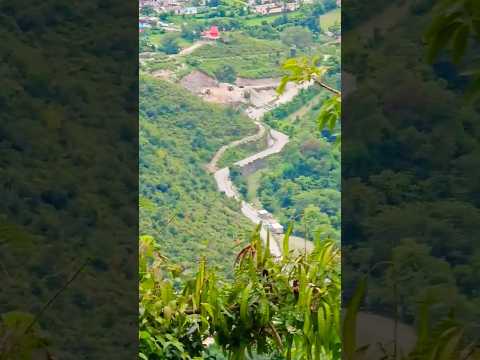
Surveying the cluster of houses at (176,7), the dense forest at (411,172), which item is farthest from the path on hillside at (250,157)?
the dense forest at (411,172)

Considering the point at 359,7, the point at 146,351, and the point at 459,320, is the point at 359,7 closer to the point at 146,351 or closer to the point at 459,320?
the point at 459,320

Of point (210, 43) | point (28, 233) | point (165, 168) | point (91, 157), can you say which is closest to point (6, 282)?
point (28, 233)

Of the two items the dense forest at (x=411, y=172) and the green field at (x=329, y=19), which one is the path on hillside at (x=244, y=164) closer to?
the green field at (x=329, y=19)

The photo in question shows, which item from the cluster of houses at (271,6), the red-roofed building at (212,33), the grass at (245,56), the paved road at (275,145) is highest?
the cluster of houses at (271,6)

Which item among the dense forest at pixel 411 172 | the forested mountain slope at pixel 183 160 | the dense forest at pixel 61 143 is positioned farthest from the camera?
the forested mountain slope at pixel 183 160

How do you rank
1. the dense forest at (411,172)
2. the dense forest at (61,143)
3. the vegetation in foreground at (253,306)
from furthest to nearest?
the vegetation in foreground at (253,306), the dense forest at (61,143), the dense forest at (411,172)

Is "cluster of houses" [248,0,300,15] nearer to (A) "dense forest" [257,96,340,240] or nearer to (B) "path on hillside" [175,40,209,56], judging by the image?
(B) "path on hillside" [175,40,209,56]
